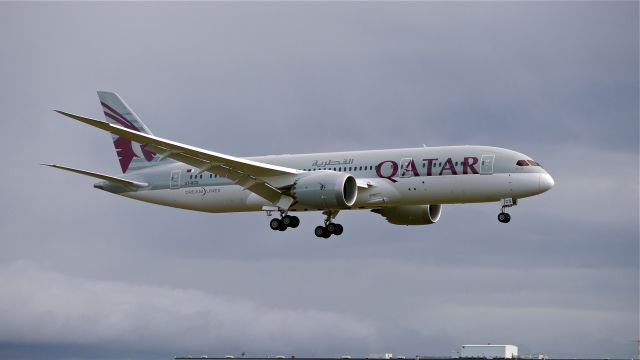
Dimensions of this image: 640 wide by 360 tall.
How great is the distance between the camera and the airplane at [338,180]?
70312mm

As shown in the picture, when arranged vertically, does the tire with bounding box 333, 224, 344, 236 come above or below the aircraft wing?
below

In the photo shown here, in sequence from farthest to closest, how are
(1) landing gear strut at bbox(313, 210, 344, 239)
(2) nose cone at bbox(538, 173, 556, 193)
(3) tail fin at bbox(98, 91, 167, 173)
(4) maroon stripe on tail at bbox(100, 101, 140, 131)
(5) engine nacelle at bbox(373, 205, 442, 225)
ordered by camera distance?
(4) maroon stripe on tail at bbox(100, 101, 140, 131)
(3) tail fin at bbox(98, 91, 167, 173)
(5) engine nacelle at bbox(373, 205, 442, 225)
(1) landing gear strut at bbox(313, 210, 344, 239)
(2) nose cone at bbox(538, 173, 556, 193)

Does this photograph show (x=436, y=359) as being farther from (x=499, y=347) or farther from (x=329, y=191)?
(x=329, y=191)

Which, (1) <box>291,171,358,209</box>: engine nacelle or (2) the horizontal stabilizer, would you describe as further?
(2) the horizontal stabilizer

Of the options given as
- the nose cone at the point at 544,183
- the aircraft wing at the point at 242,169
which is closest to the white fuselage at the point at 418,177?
the nose cone at the point at 544,183

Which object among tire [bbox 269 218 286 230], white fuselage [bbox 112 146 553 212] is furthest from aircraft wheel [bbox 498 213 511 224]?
tire [bbox 269 218 286 230]

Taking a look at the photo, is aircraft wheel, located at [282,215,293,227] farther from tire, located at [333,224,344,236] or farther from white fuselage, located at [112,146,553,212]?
tire, located at [333,224,344,236]

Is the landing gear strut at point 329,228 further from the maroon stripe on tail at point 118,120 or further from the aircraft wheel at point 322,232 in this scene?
the maroon stripe on tail at point 118,120

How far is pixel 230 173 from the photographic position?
2923 inches

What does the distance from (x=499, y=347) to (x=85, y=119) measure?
56918 millimetres

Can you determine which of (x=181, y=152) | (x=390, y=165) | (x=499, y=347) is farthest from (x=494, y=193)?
(x=499, y=347)

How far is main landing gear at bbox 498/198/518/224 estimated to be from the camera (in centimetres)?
7050

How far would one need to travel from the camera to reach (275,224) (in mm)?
76250

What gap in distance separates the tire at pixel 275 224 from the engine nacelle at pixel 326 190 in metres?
4.04
